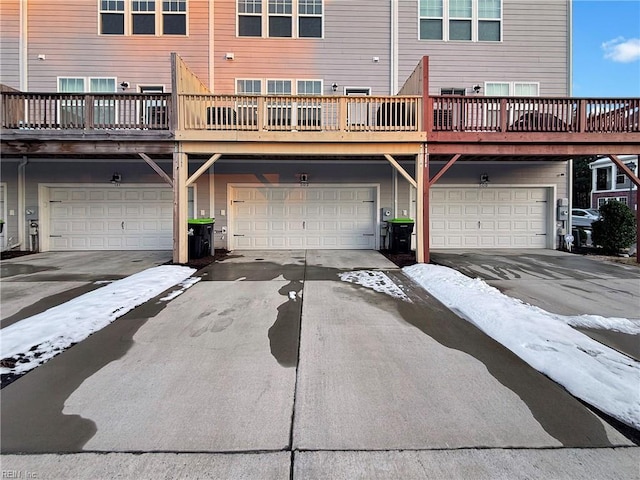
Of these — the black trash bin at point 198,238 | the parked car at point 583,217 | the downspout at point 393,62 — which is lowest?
the black trash bin at point 198,238

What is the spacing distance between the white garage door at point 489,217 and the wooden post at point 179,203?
732 cm

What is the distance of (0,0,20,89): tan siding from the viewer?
1027 centimetres

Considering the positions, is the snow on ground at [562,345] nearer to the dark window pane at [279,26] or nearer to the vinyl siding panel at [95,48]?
the dark window pane at [279,26]

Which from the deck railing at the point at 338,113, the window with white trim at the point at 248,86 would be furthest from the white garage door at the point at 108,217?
the window with white trim at the point at 248,86

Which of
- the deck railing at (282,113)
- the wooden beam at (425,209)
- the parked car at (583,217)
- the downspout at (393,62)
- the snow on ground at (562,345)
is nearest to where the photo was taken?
the snow on ground at (562,345)

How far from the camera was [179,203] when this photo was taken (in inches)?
320

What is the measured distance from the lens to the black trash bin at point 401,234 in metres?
9.70

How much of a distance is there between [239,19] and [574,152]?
985cm

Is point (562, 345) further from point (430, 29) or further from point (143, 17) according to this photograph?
point (143, 17)

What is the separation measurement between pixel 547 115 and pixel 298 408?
891cm

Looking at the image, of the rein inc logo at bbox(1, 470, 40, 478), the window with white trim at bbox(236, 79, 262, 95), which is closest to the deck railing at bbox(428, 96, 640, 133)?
the window with white trim at bbox(236, 79, 262, 95)

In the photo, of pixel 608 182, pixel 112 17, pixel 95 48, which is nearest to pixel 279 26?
pixel 112 17

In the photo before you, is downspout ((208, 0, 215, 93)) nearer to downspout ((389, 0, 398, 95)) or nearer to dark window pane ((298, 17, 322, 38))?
dark window pane ((298, 17, 322, 38))

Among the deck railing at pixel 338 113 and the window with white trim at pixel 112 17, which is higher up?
the window with white trim at pixel 112 17
